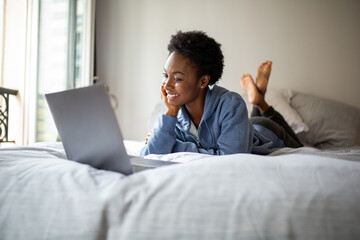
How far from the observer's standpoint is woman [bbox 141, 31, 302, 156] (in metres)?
1.10

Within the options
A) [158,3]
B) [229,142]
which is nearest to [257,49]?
[158,3]

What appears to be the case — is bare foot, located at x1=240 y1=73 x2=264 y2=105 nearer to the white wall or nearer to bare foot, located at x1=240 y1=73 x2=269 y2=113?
bare foot, located at x1=240 y1=73 x2=269 y2=113

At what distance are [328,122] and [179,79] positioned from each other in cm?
146

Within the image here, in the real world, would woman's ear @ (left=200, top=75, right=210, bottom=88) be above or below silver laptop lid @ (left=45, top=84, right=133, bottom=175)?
above

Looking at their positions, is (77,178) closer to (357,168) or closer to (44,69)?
(357,168)

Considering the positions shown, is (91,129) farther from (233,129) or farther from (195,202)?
(233,129)

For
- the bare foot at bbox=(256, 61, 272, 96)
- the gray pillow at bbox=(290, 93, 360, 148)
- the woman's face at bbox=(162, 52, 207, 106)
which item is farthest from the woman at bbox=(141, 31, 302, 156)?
the gray pillow at bbox=(290, 93, 360, 148)

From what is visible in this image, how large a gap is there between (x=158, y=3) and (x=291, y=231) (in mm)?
2851

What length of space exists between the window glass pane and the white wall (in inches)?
16.0

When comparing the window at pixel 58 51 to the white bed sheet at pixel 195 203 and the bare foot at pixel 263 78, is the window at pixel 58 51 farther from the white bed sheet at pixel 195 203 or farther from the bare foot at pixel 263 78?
the white bed sheet at pixel 195 203

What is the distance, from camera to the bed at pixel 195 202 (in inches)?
16.6

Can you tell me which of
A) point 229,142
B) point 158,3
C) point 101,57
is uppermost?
point 158,3

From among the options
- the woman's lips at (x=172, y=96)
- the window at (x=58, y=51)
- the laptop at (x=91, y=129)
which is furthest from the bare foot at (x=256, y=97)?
the window at (x=58, y=51)

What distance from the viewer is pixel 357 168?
518mm
